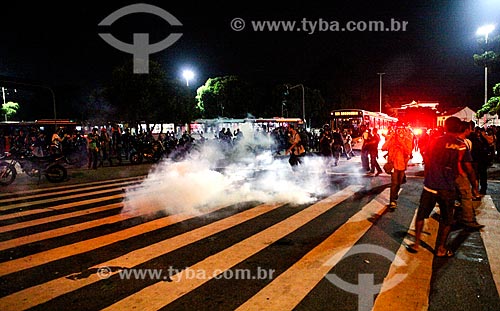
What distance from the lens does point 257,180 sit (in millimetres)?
12914

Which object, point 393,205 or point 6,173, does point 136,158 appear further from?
point 393,205

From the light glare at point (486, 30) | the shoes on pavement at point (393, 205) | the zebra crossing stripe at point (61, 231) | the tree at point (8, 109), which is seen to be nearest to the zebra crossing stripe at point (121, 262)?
the zebra crossing stripe at point (61, 231)


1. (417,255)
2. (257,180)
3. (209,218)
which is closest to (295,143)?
(257,180)

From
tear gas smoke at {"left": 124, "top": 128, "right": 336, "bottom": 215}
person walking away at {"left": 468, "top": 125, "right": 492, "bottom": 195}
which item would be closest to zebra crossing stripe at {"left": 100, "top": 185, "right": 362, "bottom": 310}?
tear gas smoke at {"left": 124, "top": 128, "right": 336, "bottom": 215}

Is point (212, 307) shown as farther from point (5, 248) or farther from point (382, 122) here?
point (382, 122)

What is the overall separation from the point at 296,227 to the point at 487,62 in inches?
629

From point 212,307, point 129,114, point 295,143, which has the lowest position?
point 212,307

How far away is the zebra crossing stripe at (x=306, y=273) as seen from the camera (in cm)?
410

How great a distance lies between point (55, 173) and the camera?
45.1 ft

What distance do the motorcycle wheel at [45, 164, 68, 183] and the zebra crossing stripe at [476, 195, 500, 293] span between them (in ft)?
41.2

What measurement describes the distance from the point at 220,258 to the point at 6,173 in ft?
34.4

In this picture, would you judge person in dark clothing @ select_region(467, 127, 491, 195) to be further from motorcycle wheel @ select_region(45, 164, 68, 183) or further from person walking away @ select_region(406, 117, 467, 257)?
motorcycle wheel @ select_region(45, 164, 68, 183)

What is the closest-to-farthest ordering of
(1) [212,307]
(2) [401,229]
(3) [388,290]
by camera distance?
(1) [212,307] < (3) [388,290] < (2) [401,229]

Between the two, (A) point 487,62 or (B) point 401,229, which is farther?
(A) point 487,62
